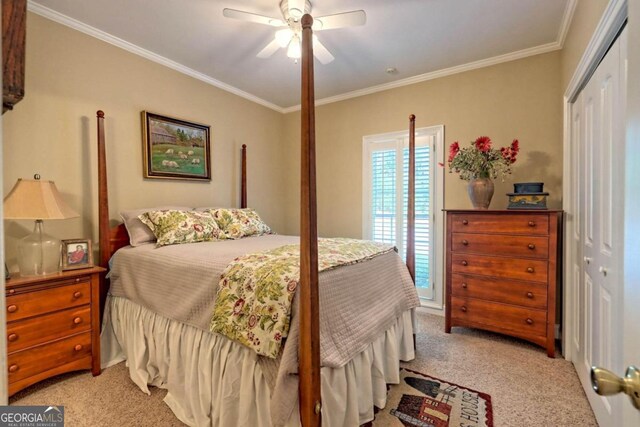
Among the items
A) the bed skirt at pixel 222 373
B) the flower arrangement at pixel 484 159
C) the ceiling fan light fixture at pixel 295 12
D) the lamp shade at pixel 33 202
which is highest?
the ceiling fan light fixture at pixel 295 12

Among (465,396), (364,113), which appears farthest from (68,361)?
(364,113)

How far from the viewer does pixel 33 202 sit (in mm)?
1826

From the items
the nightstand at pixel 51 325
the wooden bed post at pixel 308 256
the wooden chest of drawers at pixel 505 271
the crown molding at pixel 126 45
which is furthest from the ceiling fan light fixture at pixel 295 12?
the nightstand at pixel 51 325

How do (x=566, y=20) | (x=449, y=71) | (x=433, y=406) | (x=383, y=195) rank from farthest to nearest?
1. (x=383, y=195)
2. (x=449, y=71)
3. (x=566, y=20)
4. (x=433, y=406)

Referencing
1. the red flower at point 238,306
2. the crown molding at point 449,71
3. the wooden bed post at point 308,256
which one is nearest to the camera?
the wooden bed post at point 308,256

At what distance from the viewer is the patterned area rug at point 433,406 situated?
5.28 ft

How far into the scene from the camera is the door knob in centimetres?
51

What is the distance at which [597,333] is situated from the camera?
161cm

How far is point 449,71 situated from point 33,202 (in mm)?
3679

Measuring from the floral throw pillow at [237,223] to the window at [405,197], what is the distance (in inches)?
55.4

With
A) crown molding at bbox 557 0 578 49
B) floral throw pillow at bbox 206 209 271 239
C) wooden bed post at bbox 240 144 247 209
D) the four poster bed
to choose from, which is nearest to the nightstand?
the four poster bed

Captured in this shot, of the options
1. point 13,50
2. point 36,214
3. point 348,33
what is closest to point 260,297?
point 13,50

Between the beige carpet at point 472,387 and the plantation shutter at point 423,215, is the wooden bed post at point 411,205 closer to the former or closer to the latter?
the beige carpet at point 472,387

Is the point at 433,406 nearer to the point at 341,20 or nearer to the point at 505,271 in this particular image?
the point at 505,271
